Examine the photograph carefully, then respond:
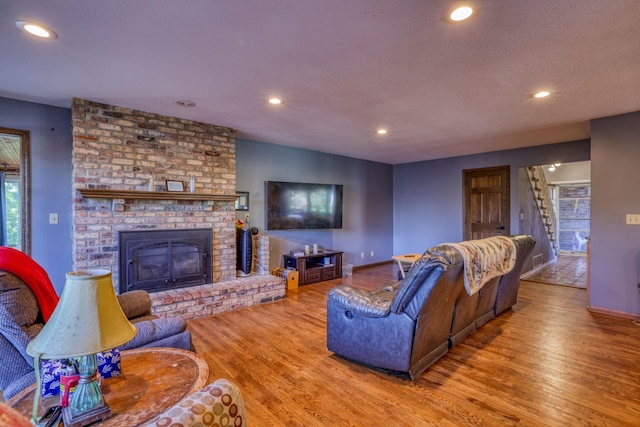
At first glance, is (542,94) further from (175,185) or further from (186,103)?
(175,185)

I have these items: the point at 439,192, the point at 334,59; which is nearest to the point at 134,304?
the point at 334,59

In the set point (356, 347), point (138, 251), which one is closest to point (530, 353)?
point (356, 347)

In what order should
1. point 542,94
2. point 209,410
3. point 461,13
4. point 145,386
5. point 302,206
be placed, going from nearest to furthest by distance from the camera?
point 209,410 < point 145,386 < point 461,13 < point 542,94 < point 302,206

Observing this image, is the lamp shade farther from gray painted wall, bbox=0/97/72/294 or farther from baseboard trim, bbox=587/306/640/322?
baseboard trim, bbox=587/306/640/322

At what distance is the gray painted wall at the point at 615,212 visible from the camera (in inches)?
143

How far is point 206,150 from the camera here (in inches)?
166

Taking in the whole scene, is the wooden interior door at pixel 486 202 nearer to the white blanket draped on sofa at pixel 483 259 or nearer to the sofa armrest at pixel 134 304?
the white blanket draped on sofa at pixel 483 259

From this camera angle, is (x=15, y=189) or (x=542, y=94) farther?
(x=15, y=189)

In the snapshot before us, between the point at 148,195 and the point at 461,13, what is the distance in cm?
342

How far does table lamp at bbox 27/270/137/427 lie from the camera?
0.98m

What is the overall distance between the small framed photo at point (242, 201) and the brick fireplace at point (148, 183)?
A: 0.48 metres

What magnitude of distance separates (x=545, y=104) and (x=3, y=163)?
5.78 m

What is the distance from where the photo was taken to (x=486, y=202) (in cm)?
620

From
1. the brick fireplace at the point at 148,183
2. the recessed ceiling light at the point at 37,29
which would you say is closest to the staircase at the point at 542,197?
the brick fireplace at the point at 148,183
